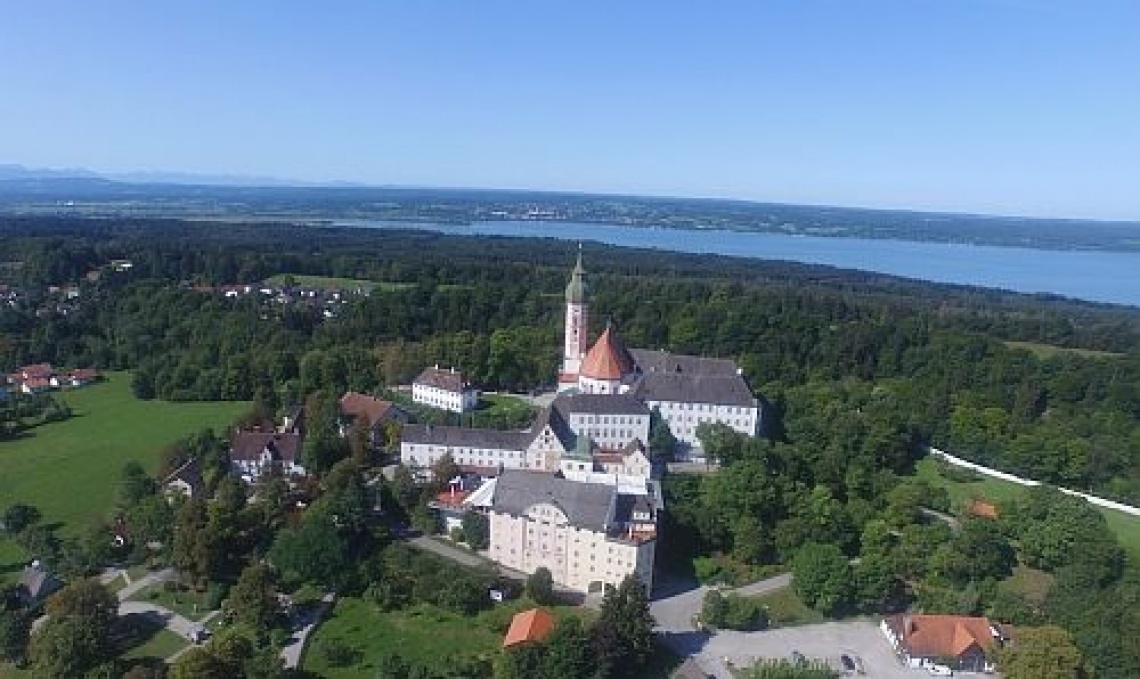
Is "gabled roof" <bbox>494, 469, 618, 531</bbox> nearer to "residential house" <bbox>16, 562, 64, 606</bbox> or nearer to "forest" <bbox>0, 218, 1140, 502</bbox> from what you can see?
"residential house" <bbox>16, 562, 64, 606</bbox>

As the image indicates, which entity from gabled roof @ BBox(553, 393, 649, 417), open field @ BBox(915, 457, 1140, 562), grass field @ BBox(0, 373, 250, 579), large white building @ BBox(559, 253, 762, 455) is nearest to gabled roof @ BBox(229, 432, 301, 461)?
grass field @ BBox(0, 373, 250, 579)

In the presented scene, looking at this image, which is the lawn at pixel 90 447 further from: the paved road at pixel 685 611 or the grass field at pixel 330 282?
the grass field at pixel 330 282

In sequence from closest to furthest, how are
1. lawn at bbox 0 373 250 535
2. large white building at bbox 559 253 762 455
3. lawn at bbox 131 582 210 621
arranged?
lawn at bbox 131 582 210 621, lawn at bbox 0 373 250 535, large white building at bbox 559 253 762 455

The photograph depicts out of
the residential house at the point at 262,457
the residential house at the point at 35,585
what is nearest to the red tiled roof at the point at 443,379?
the residential house at the point at 262,457

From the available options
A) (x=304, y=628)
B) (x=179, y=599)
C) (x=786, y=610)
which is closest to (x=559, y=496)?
(x=786, y=610)

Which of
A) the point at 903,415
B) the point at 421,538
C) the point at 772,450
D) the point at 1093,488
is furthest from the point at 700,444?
the point at 1093,488
